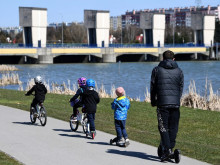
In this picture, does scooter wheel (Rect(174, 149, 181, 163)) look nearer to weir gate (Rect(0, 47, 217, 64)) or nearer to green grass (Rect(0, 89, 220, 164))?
green grass (Rect(0, 89, 220, 164))

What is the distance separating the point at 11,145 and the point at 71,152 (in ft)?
4.76

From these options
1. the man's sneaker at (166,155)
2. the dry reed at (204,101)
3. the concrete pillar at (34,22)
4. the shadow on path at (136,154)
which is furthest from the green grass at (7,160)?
the concrete pillar at (34,22)

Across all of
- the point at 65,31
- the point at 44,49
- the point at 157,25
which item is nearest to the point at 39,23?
the point at 44,49

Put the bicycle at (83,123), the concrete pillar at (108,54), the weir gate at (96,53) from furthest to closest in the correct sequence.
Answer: the concrete pillar at (108,54) → the weir gate at (96,53) → the bicycle at (83,123)

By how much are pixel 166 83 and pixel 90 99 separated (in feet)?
9.36

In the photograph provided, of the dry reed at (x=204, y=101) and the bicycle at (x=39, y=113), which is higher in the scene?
the bicycle at (x=39, y=113)

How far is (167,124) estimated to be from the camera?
29.2ft

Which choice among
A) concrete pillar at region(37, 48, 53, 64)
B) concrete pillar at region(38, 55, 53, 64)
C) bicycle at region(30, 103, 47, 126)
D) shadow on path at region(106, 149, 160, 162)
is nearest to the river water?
concrete pillar at region(37, 48, 53, 64)

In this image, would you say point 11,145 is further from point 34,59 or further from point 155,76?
point 34,59

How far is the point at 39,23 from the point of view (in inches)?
3450

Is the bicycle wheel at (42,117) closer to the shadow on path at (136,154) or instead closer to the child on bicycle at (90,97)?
the child on bicycle at (90,97)

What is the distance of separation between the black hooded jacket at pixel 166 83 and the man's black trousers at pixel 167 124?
13 centimetres

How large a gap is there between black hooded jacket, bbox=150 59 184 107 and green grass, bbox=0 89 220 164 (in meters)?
1.34

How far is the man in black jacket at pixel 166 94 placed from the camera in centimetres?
879
